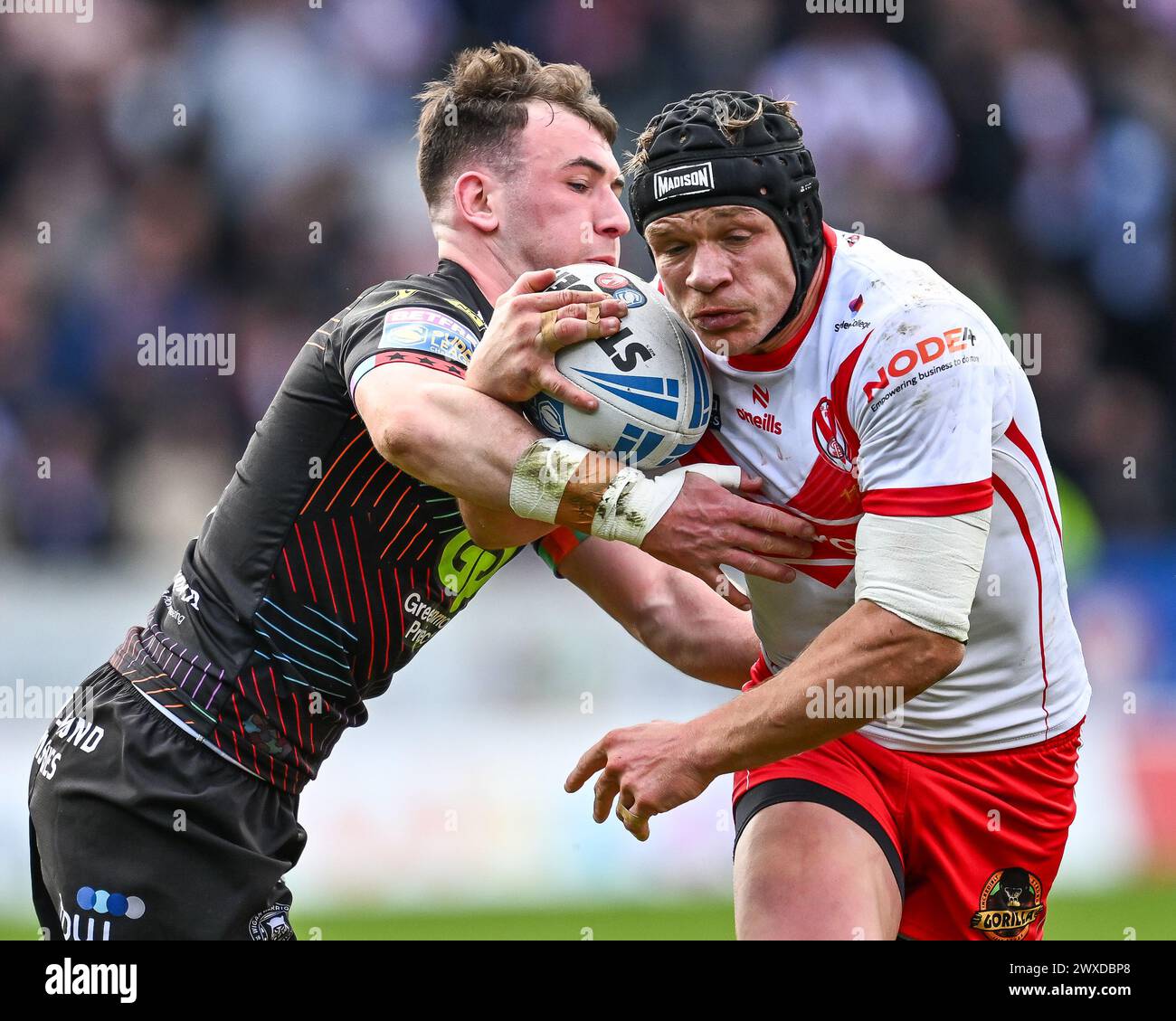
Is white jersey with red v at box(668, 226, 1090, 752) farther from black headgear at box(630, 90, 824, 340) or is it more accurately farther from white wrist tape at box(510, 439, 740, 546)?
white wrist tape at box(510, 439, 740, 546)

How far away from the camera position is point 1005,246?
35.0 ft

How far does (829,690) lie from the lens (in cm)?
339

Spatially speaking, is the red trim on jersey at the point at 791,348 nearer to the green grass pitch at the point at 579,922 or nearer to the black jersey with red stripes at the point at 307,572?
the black jersey with red stripes at the point at 307,572

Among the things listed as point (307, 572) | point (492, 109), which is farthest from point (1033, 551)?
→ point (492, 109)

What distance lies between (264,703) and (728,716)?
1317 millimetres

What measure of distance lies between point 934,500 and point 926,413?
196 mm

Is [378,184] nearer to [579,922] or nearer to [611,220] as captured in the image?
[579,922]

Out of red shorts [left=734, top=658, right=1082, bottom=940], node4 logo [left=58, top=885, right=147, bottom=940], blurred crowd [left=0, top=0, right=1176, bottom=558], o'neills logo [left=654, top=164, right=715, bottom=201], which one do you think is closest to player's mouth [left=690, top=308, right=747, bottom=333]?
o'neills logo [left=654, top=164, right=715, bottom=201]

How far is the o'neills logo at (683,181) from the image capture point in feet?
11.6

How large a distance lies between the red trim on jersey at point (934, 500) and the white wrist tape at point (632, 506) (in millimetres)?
488

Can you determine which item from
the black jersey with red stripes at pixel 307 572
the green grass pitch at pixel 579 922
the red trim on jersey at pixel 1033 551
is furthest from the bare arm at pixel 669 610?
the green grass pitch at pixel 579 922

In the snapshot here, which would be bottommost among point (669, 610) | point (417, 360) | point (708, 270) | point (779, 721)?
point (779, 721)

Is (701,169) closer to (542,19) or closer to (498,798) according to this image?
(498,798)
